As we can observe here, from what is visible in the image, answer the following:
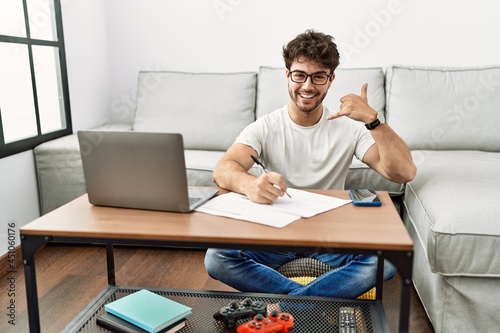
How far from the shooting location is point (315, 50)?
1.54m

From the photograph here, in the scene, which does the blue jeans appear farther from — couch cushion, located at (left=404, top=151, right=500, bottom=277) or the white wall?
the white wall

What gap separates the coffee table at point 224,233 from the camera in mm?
967

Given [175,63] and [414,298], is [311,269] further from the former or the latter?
[175,63]

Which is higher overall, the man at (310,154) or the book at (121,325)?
the man at (310,154)

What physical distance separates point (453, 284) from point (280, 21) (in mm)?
1951

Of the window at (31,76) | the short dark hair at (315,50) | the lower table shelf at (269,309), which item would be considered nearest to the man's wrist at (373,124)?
the short dark hair at (315,50)

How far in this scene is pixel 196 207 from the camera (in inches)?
47.0

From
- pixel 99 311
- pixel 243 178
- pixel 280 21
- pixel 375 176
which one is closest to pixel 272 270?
pixel 243 178

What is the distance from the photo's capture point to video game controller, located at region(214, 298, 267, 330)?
116 centimetres

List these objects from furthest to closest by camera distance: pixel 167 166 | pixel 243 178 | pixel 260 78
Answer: pixel 260 78, pixel 243 178, pixel 167 166

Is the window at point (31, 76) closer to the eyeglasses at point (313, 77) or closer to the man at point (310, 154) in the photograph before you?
the man at point (310, 154)

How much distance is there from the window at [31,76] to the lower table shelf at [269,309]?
1.21 metres

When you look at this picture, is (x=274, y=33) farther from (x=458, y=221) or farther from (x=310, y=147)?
(x=458, y=221)

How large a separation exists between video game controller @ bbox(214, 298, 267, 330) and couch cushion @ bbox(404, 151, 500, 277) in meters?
0.59
